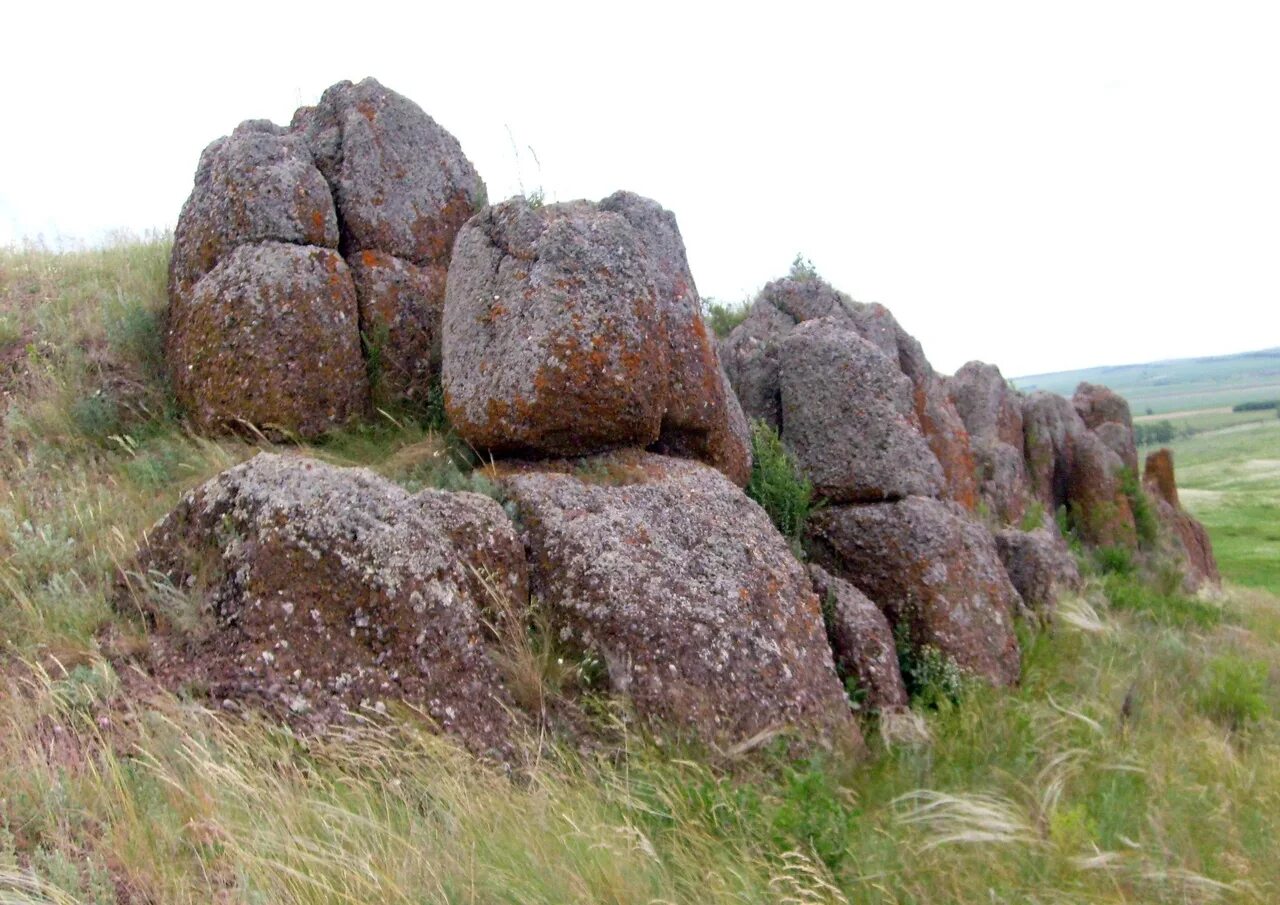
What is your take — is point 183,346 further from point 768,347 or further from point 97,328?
point 768,347

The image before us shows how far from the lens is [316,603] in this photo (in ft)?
15.8

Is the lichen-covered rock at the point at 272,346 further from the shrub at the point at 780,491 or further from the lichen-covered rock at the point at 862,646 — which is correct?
the lichen-covered rock at the point at 862,646

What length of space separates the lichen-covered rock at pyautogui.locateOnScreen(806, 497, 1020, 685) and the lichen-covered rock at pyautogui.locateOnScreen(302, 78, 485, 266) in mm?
4370

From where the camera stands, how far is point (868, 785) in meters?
5.39

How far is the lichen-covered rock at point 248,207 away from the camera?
8.04 meters

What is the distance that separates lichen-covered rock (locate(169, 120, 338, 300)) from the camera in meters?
8.04

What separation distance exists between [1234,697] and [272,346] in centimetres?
806

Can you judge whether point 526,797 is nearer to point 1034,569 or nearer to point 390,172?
point 390,172

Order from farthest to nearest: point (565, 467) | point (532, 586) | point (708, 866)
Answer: point (565, 467) < point (532, 586) < point (708, 866)

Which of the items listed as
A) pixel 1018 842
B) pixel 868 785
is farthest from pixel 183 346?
pixel 1018 842

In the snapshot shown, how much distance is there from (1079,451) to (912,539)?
12.3 metres

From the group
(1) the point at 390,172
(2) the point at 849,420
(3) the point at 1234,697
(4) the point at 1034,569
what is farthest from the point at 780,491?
(1) the point at 390,172

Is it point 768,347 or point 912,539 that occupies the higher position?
point 768,347

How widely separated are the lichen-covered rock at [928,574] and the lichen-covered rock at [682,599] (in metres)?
1.48
